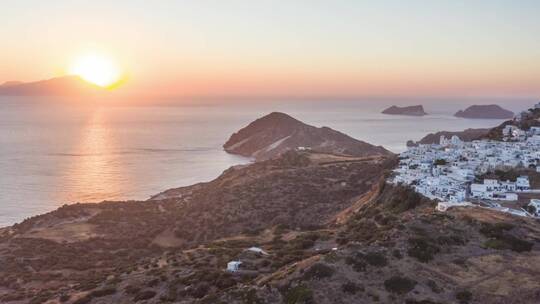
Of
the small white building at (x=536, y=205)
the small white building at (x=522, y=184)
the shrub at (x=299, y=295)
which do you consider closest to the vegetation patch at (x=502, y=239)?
the small white building at (x=536, y=205)

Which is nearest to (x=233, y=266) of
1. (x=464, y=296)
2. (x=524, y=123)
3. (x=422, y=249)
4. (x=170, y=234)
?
(x=422, y=249)

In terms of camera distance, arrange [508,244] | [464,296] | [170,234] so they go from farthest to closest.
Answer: [170,234] → [508,244] → [464,296]

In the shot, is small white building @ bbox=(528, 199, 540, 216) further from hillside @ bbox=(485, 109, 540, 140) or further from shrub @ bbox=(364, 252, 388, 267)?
hillside @ bbox=(485, 109, 540, 140)

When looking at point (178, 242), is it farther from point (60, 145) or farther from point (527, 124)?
point (60, 145)

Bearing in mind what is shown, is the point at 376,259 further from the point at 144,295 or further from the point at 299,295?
the point at 144,295

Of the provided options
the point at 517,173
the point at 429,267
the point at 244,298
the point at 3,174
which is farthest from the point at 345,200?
the point at 3,174

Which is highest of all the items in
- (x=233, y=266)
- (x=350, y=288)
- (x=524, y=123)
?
(x=524, y=123)

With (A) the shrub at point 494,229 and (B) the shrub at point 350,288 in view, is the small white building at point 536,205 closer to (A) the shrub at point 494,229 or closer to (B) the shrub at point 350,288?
(A) the shrub at point 494,229
